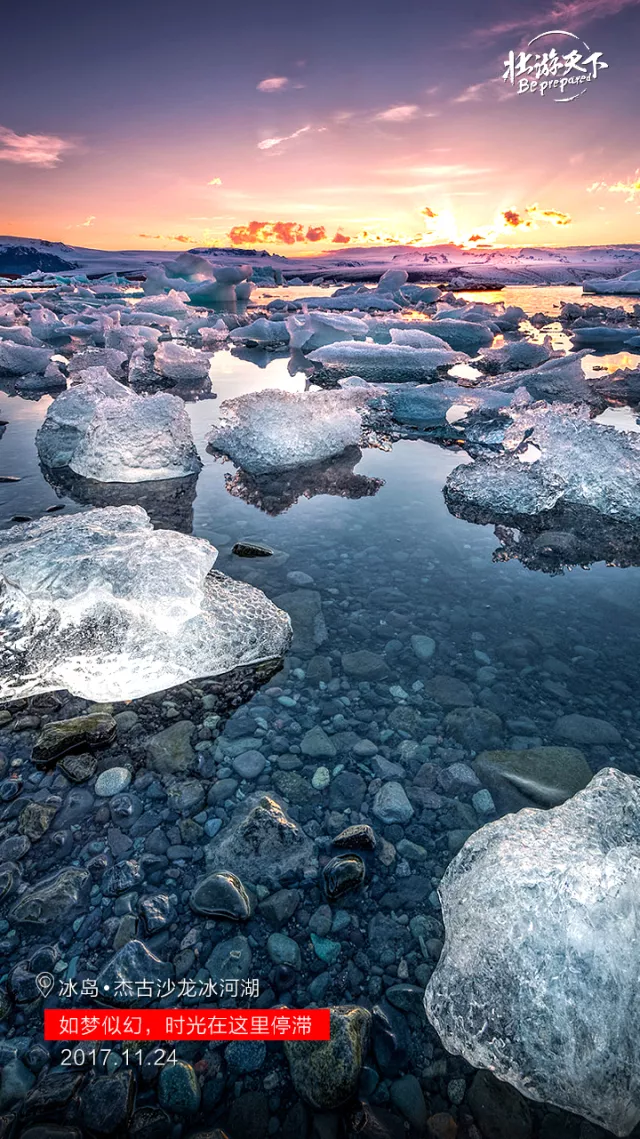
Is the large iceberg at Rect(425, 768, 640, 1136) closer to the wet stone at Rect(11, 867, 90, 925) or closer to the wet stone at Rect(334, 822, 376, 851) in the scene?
the wet stone at Rect(334, 822, 376, 851)

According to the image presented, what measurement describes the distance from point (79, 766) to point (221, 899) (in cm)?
74

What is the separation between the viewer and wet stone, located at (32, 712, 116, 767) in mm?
1960

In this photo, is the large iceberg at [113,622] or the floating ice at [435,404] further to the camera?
the floating ice at [435,404]

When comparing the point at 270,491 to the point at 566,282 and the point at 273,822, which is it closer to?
the point at 273,822

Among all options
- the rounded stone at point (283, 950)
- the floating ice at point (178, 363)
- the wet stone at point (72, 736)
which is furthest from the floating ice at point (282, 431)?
the rounded stone at point (283, 950)

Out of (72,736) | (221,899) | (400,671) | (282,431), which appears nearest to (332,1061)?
(221,899)

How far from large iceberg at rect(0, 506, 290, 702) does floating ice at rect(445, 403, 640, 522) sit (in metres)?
2.44

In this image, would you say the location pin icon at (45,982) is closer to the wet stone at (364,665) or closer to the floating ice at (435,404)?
the wet stone at (364,665)

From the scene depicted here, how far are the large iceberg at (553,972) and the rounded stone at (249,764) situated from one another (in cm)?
74

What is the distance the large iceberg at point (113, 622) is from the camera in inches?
89.7

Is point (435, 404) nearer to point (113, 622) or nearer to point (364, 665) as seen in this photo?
point (364, 665)

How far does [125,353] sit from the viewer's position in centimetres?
1066

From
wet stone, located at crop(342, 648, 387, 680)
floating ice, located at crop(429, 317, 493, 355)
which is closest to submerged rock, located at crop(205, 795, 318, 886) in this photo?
wet stone, located at crop(342, 648, 387, 680)

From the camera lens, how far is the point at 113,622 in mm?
2355
